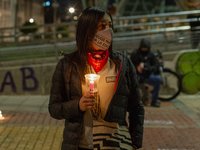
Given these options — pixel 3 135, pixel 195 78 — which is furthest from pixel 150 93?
pixel 3 135

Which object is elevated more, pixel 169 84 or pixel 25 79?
pixel 25 79

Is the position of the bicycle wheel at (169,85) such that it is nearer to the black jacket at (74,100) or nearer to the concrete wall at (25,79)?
the concrete wall at (25,79)

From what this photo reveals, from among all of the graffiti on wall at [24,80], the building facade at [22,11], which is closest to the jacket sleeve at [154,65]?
the graffiti on wall at [24,80]

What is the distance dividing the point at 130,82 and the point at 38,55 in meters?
7.72

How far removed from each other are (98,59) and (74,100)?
327 mm

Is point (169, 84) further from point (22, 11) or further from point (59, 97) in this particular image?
point (22, 11)

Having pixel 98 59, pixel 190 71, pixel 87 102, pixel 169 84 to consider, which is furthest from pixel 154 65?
pixel 87 102

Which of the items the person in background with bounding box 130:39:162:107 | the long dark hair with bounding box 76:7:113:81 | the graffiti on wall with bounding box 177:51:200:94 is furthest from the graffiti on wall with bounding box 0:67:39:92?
the long dark hair with bounding box 76:7:113:81

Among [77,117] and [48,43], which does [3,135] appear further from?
[48,43]

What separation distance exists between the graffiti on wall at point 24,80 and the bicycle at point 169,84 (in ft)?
12.6

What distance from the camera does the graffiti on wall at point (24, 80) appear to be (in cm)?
912

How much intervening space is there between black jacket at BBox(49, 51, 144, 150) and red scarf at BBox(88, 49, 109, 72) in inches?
4.5

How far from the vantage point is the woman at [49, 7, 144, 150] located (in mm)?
2002

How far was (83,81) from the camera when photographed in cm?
205
